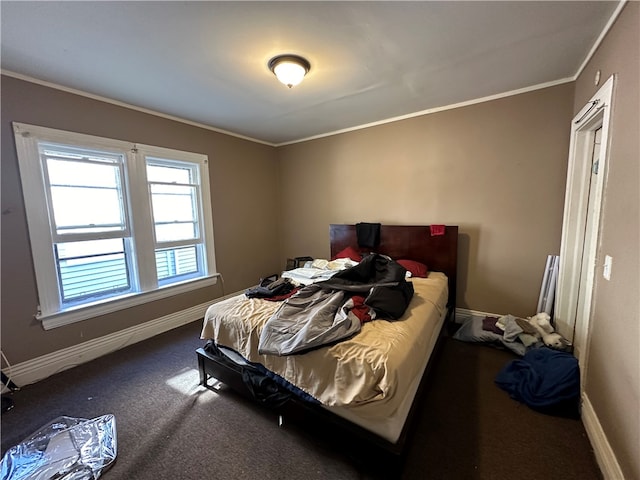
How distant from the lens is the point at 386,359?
4.31 feet

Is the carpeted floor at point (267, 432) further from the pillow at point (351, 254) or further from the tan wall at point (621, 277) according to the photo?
the pillow at point (351, 254)

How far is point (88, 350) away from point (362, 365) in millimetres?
2774

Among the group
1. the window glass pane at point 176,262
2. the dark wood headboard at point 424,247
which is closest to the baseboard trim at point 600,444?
the dark wood headboard at point 424,247

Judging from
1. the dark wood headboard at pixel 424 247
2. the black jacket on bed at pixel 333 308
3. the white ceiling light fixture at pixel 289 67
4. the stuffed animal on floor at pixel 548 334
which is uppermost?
the white ceiling light fixture at pixel 289 67

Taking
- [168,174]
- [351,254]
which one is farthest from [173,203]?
[351,254]

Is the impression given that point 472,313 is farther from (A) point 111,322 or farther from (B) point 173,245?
(A) point 111,322

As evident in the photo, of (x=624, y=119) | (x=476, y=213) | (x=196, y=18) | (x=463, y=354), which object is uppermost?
(x=196, y=18)

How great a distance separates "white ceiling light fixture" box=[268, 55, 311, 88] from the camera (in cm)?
192

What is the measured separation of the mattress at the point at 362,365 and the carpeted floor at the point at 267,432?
279 mm

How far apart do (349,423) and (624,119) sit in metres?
2.27

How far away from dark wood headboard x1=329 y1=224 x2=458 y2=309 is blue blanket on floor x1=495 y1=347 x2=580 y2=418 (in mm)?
930

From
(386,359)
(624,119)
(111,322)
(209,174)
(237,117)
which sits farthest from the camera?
(209,174)

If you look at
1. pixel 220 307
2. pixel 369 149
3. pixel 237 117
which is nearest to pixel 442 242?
pixel 369 149

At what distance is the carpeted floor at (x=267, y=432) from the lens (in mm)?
1419
